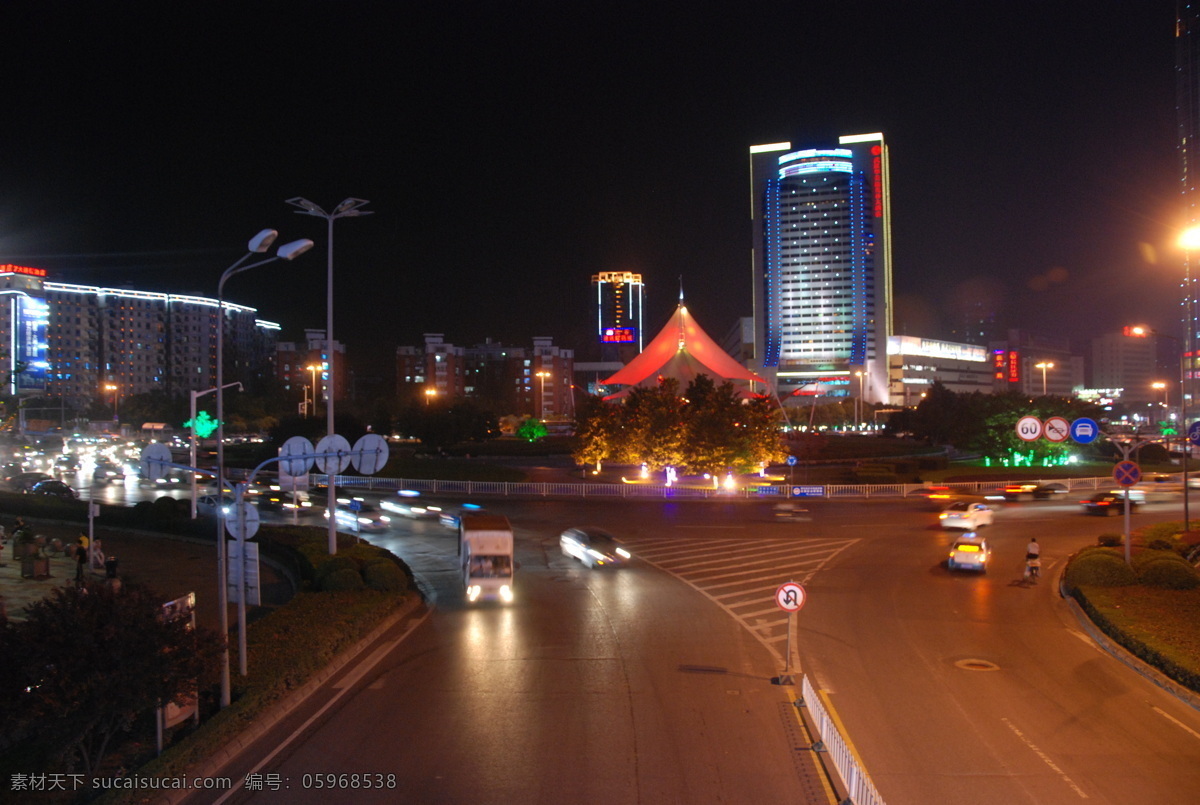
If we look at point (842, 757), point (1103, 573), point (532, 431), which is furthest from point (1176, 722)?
point (532, 431)

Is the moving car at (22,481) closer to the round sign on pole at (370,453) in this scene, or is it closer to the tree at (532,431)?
the round sign on pole at (370,453)

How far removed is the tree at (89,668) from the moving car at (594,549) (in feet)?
48.4

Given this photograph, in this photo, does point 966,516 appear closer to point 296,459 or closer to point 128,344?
point 296,459

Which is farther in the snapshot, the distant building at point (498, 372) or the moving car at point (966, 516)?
the distant building at point (498, 372)

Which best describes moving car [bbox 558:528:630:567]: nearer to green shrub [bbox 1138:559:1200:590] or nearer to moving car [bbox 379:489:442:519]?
moving car [bbox 379:489:442:519]

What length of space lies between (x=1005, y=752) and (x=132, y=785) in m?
10.1

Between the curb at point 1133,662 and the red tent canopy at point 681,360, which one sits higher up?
the red tent canopy at point 681,360

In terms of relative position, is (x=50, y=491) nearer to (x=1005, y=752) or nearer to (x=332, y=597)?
(x=332, y=597)

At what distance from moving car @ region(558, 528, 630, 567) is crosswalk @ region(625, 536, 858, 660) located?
1.14m

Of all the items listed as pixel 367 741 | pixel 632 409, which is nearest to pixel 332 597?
pixel 367 741

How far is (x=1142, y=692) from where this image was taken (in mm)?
12773

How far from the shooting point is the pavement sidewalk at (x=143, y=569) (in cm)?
1959

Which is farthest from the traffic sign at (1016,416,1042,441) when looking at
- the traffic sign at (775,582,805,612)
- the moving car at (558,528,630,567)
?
the moving car at (558,528,630,567)

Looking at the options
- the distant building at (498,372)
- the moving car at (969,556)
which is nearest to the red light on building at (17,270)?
the distant building at (498,372)
